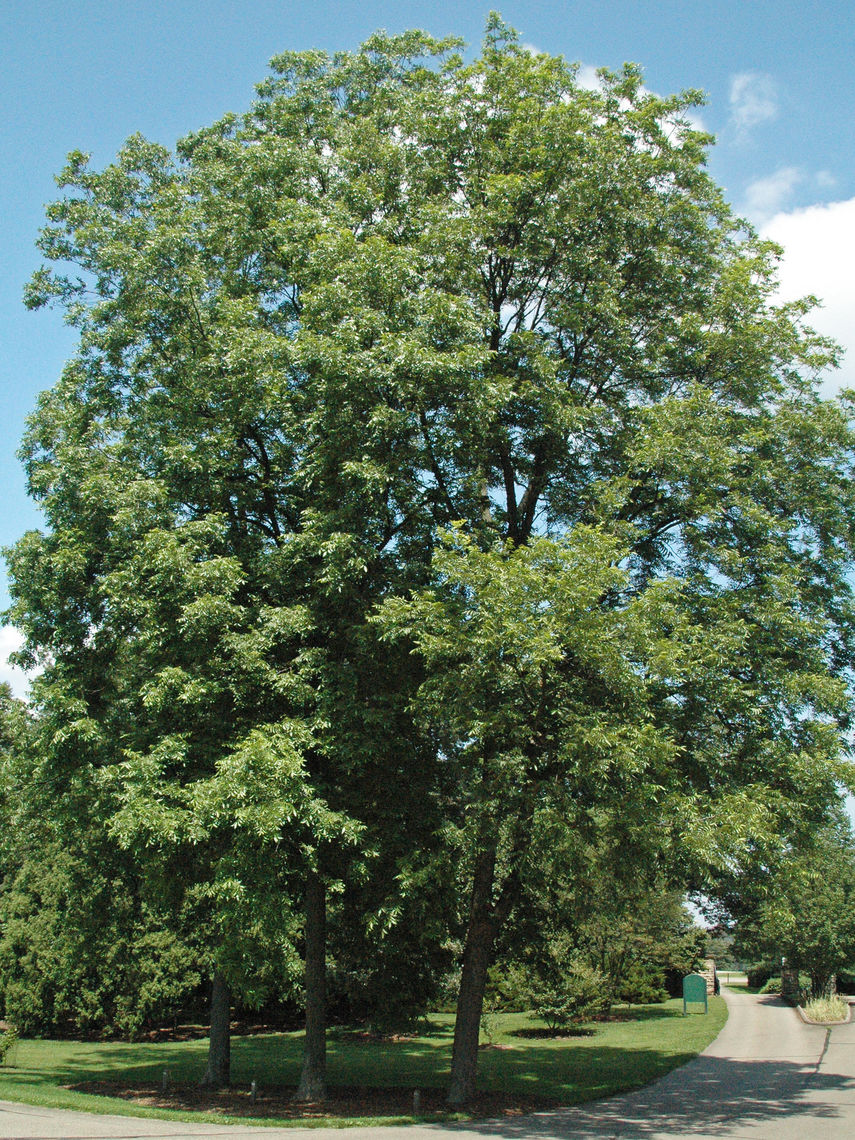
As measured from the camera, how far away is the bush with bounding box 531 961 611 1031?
82.4 feet

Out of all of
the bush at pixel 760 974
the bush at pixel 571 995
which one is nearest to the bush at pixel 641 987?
the bush at pixel 571 995

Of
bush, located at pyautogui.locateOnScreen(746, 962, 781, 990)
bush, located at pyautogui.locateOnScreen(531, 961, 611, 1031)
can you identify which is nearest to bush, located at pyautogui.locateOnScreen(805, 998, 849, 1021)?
bush, located at pyautogui.locateOnScreen(531, 961, 611, 1031)

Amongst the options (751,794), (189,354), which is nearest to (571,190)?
(189,354)

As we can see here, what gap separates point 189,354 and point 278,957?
1007 centimetres

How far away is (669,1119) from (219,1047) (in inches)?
362

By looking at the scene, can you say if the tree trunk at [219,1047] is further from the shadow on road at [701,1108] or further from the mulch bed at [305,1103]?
the shadow on road at [701,1108]

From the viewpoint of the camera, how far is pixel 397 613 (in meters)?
11.8

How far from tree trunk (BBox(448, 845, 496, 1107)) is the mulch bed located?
1.46 feet

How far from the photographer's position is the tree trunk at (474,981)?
14.0 metres

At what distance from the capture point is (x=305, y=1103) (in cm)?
1431

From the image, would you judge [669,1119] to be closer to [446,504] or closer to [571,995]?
[446,504]

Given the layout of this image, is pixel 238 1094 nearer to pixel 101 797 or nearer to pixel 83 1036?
pixel 101 797

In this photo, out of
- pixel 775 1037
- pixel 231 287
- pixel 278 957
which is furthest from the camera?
pixel 775 1037

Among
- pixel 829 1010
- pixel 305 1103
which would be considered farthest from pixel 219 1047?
pixel 829 1010
